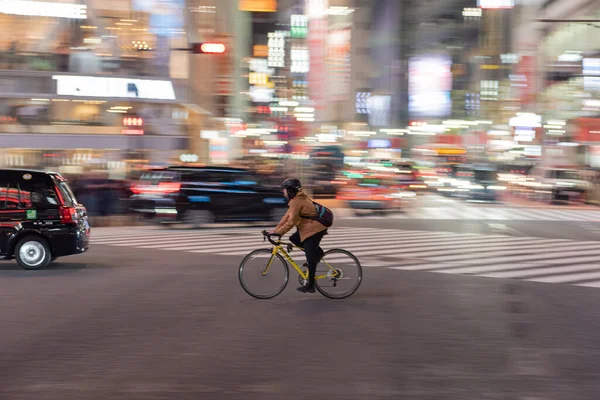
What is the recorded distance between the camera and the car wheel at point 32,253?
1324cm

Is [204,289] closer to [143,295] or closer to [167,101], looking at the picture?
Result: [143,295]

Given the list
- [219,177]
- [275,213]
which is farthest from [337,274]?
[275,213]

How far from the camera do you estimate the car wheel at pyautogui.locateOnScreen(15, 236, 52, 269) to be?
1324 cm

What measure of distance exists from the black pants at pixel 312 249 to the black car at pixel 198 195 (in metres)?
12.3

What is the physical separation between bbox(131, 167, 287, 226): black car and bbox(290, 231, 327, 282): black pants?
12.3 meters

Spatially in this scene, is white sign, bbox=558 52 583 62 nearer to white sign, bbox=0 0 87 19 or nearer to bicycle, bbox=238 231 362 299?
white sign, bbox=0 0 87 19

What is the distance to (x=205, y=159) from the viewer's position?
52406mm

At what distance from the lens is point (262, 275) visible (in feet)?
33.9

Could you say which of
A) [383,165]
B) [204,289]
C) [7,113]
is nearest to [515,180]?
[383,165]

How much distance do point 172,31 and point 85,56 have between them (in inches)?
253

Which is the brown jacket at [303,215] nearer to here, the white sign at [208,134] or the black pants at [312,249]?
the black pants at [312,249]

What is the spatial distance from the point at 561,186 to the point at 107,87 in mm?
23024

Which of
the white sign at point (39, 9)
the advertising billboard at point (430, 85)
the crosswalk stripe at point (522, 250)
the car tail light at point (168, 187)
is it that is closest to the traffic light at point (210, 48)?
the car tail light at point (168, 187)

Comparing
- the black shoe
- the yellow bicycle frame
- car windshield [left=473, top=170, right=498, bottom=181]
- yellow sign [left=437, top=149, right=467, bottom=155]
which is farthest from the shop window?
yellow sign [left=437, top=149, right=467, bottom=155]
